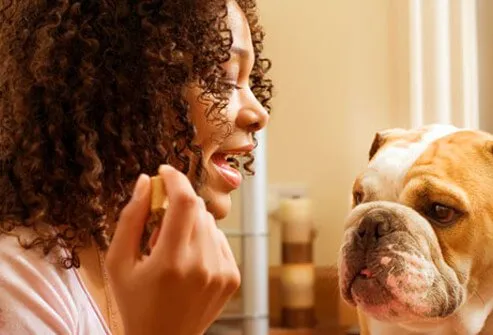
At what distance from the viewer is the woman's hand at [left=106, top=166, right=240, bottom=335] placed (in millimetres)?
507

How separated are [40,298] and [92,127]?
16 cm

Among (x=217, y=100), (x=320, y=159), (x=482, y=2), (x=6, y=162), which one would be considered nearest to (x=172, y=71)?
(x=217, y=100)

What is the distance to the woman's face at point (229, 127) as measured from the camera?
0.81 metres

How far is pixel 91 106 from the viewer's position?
75cm

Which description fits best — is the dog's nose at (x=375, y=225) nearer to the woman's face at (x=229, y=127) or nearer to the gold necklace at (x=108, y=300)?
the woman's face at (x=229, y=127)

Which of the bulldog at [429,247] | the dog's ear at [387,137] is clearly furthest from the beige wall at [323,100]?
the bulldog at [429,247]

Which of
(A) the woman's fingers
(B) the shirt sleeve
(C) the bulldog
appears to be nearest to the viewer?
(A) the woman's fingers

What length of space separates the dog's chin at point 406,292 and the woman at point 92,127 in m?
0.17

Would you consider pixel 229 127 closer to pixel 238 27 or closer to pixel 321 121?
pixel 238 27

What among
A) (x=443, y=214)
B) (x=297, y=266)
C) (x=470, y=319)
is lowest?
(x=297, y=266)

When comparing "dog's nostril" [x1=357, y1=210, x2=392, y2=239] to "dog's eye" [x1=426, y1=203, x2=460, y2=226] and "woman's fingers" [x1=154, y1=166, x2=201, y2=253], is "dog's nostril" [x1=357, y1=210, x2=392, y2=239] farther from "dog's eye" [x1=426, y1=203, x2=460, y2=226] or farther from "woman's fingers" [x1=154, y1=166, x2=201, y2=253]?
"woman's fingers" [x1=154, y1=166, x2=201, y2=253]

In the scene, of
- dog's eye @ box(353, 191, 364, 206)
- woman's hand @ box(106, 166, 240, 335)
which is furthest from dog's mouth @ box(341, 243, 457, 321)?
woman's hand @ box(106, 166, 240, 335)

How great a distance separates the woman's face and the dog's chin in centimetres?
17

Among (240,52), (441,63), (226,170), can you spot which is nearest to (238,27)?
(240,52)
